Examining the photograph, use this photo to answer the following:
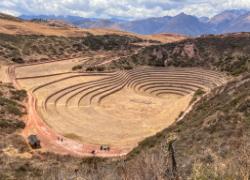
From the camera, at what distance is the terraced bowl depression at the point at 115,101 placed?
36.0 metres

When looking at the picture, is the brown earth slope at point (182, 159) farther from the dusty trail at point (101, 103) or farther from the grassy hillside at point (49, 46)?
the grassy hillside at point (49, 46)

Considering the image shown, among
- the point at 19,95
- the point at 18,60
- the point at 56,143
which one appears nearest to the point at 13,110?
the point at 19,95

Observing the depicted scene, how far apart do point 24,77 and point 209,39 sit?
38.7 m

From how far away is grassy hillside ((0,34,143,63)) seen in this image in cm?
7112

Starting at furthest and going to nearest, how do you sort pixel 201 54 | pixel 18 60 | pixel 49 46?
pixel 49 46
pixel 201 54
pixel 18 60

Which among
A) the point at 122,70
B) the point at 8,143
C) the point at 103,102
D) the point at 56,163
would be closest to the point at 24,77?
the point at 103,102

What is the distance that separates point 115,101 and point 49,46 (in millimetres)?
35849

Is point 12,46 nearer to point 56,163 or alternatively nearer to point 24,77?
point 24,77

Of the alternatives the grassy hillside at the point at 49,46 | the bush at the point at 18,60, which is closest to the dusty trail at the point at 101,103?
the bush at the point at 18,60

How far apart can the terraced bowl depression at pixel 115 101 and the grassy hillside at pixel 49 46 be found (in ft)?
55.4

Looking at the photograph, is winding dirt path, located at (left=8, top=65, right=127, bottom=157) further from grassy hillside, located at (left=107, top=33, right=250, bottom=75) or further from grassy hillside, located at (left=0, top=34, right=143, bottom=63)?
grassy hillside, located at (left=0, top=34, right=143, bottom=63)

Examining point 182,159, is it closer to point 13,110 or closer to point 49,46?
point 13,110

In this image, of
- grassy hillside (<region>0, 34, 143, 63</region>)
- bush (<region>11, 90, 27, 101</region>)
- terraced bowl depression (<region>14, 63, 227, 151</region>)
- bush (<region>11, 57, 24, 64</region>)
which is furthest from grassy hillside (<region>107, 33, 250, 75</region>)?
bush (<region>11, 90, 27, 101</region>)

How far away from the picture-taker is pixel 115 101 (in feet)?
161
